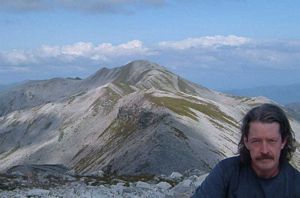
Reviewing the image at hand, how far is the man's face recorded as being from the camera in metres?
6.21

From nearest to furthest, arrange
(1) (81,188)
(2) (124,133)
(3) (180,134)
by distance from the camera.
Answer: (1) (81,188)
(3) (180,134)
(2) (124,133)

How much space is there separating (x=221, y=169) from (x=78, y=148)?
374 feet

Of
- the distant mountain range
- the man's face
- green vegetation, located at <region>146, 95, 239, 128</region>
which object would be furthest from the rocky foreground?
green vegetation, located at <region>146, 95, 239, 128</region>

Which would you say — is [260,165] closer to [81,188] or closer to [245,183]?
[245,183]

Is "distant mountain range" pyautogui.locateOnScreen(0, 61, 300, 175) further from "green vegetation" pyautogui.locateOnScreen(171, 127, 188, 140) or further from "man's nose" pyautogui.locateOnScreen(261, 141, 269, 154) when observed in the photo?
"man's nose" pyautogui.locateOnScreen(261, 141, 269, 154)

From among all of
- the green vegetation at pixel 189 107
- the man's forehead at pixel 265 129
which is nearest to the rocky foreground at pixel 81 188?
the man's forehead at pixel 265 129

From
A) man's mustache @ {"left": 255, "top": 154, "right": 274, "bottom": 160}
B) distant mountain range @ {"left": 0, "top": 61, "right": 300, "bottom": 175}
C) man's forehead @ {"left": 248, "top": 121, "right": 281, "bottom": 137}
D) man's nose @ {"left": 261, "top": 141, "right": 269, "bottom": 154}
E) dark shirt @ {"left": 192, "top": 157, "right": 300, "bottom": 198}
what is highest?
man's forehead @ {"left": 248, "top": 121, "right": 281, "bottom": 137}

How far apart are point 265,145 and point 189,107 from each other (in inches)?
4434

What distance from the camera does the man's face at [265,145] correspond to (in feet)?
20.4

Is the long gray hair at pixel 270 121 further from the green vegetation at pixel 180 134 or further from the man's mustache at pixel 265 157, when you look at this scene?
the green vegetation at pixel 180 134

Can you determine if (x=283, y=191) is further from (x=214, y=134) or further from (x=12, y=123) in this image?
(x=12, y=123)

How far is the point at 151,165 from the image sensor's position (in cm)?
7050

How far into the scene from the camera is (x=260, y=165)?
629cm

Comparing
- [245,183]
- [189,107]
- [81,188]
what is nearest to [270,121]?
[245,183]
